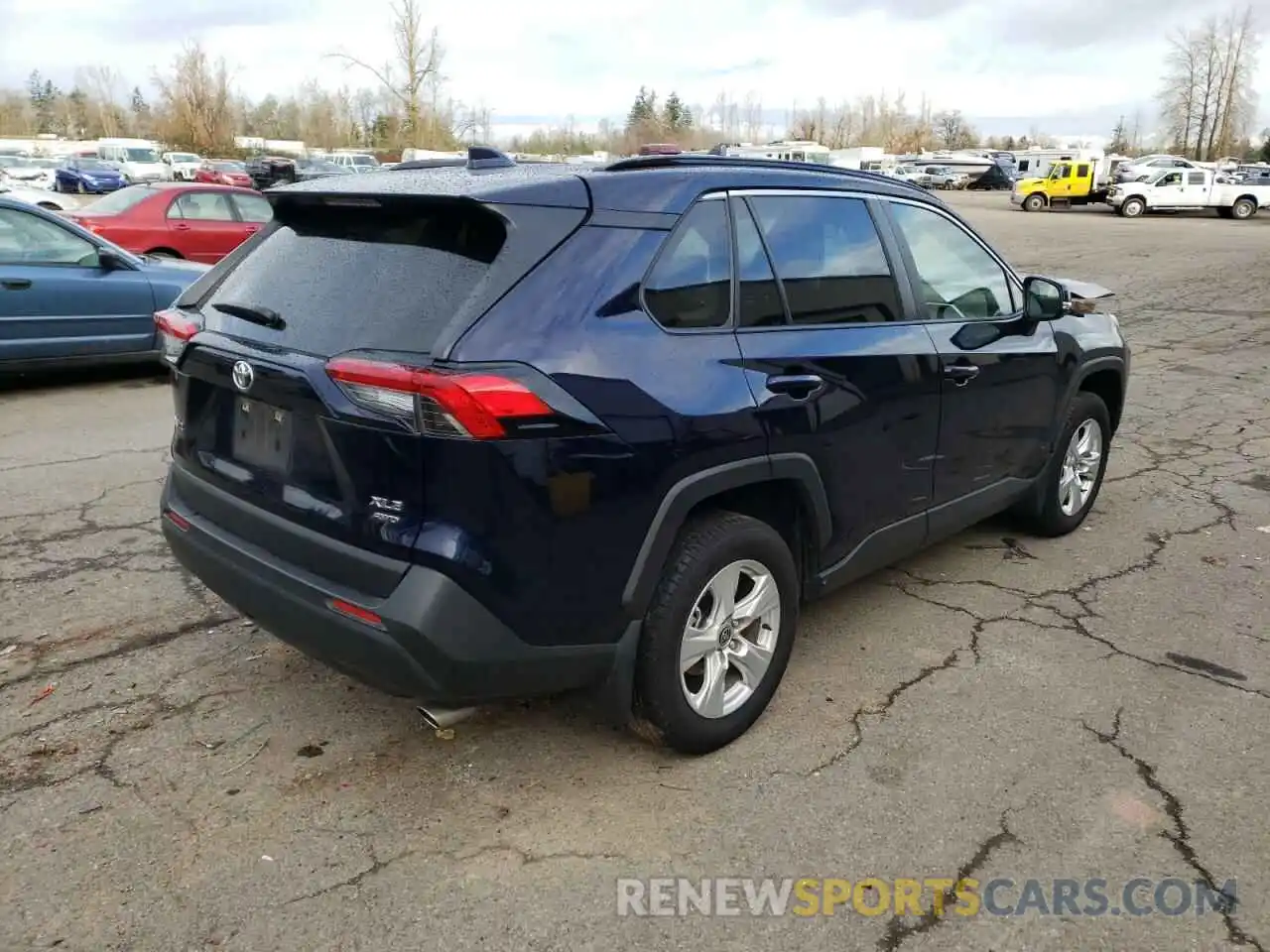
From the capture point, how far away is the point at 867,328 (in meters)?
3.51

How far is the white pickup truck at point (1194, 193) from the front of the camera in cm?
3778

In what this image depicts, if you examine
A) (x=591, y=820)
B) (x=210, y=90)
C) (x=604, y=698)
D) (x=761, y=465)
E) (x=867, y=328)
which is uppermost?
(x=210, y=90)

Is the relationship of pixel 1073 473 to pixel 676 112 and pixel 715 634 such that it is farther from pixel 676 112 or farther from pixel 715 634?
pixel 676 112

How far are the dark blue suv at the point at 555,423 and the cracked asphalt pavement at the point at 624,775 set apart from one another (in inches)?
14.9

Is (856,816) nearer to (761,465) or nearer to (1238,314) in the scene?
(761,465)

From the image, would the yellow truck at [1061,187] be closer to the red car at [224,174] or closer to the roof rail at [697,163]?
the red car at [224,174]

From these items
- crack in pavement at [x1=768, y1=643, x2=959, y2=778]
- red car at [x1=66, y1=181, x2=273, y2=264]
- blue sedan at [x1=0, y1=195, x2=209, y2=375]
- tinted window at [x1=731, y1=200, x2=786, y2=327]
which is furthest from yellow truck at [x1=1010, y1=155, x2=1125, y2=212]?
tinted window at [x1=731, y1=200, x2=786, y2=327]

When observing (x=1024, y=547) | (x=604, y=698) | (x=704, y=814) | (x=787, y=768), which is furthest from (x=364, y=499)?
(x=1024, y=547)

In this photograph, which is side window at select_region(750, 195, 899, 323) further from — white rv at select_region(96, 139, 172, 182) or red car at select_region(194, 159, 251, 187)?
white rv at select_region(96, 139, 172, 182)

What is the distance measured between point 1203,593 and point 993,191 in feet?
215

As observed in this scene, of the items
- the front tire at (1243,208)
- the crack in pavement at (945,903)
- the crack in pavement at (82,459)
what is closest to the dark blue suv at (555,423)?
the crack in pavement at (945,903)

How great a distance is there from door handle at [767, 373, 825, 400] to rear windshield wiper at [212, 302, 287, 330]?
147cm

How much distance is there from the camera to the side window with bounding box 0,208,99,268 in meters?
7.80

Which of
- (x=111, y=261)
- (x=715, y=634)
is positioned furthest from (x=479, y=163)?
(x=111, y=261)
